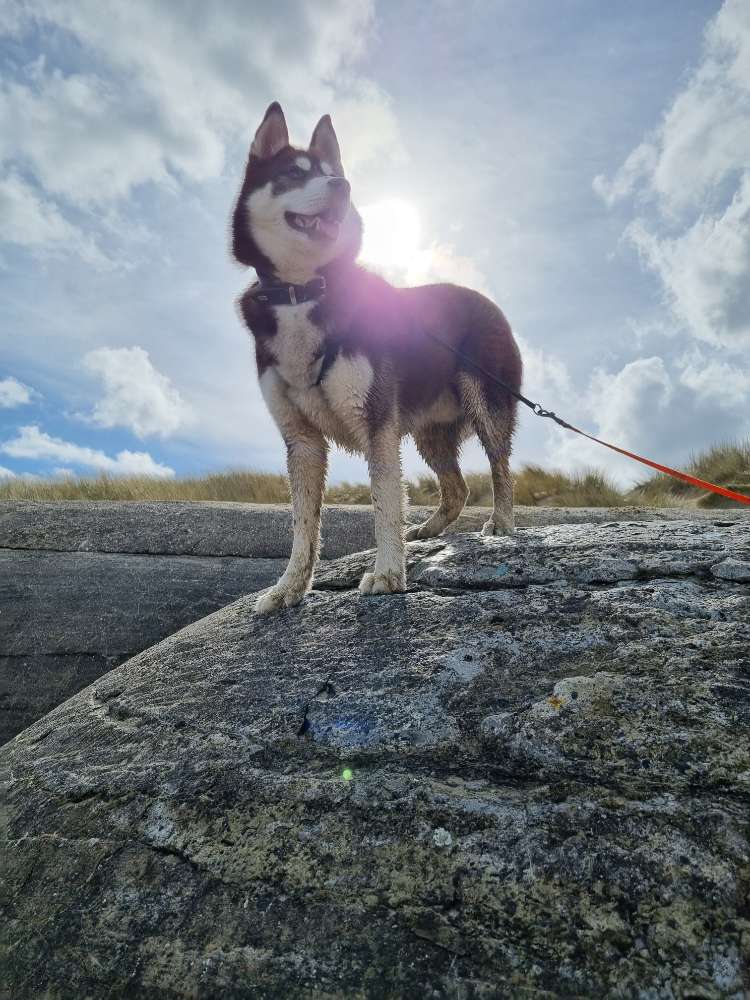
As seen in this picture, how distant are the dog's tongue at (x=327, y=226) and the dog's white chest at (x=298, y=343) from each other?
35 cm

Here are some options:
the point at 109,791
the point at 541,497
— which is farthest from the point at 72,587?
the point at 541,497

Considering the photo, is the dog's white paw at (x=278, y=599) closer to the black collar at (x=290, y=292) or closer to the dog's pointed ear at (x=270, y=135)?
the black collar at (x=290, y=292)

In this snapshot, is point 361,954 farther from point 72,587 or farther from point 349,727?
point 72,587

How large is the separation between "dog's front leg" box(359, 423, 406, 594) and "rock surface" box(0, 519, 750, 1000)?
249 mm

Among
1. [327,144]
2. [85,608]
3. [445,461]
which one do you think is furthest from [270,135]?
[85,608]

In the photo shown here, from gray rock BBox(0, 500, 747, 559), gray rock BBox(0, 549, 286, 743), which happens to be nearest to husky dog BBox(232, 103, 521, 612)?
gray rock BBox(0, 549, 286, 743)

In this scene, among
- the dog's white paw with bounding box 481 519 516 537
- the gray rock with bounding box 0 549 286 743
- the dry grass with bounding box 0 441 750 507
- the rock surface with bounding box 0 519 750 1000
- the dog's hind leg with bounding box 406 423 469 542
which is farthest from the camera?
the dry grass with bounding box 0 441 750 507

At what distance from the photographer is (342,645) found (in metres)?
3.10

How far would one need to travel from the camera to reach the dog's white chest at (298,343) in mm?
3521

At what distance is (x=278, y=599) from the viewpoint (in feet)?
12.3

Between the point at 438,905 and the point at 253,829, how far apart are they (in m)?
0.69

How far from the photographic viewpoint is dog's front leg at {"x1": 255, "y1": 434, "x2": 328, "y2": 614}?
3824 millimetres

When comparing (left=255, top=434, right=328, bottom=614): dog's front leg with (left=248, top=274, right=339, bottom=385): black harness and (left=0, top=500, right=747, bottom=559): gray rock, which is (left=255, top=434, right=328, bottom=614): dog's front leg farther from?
(left=0, top=500, right=747, bottom=559): gray rock

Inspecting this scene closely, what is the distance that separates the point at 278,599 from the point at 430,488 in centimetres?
883
